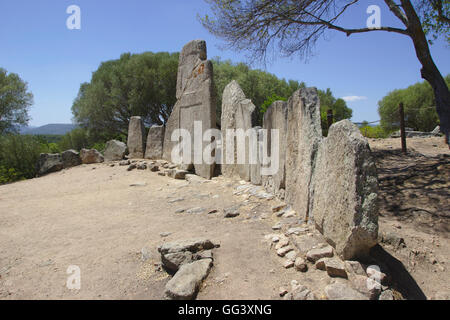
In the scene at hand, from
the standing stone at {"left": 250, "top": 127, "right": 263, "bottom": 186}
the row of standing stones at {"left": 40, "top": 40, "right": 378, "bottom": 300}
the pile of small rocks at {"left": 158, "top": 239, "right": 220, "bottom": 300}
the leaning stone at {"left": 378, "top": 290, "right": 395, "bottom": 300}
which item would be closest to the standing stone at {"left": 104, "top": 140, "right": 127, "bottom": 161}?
the row of standing stones at {"left": 40, "top": 40, "right": 378, "bottom": 300}

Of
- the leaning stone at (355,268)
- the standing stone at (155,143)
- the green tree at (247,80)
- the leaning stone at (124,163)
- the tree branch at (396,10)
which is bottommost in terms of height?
the leaning stone at (355,268)

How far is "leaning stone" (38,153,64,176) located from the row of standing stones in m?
5.20

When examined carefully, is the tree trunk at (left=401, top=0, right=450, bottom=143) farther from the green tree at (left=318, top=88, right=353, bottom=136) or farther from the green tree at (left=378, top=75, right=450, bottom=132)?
the green tree at (left=318, top=88, right=353, bottom=136)

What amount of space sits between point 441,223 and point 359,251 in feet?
4.69

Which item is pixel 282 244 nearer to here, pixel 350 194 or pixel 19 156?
pixel 350 194

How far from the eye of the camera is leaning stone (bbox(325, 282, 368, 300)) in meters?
1.90

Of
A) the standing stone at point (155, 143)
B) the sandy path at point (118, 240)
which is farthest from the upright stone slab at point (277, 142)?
the standing stone at point (155, 143)

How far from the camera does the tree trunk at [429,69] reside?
5.70 m

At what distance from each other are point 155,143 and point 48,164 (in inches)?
136

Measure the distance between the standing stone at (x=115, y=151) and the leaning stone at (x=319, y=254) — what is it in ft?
25.7

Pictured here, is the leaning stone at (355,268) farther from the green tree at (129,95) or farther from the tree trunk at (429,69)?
the green tree at (129,95)

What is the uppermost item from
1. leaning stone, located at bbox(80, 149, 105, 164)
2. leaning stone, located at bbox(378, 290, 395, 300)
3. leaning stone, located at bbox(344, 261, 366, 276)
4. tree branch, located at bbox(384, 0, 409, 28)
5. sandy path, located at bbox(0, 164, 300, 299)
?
tree branch, located at bbox(384, 0, 409, 28)

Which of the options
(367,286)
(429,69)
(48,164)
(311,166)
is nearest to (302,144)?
(311,166)
